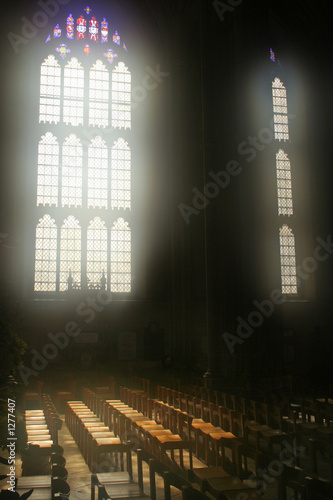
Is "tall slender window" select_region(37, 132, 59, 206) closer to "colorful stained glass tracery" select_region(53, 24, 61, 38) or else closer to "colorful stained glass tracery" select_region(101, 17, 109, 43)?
"colorful stained glass tracery" select_region(53, 24, 61, 38)

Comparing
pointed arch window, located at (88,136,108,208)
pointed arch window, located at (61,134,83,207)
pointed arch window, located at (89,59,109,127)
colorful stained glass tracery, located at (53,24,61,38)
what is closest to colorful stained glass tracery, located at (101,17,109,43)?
pointed arch window, located at (89,59,109,127)

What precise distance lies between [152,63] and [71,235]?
24.2 ft

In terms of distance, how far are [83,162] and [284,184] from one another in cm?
771

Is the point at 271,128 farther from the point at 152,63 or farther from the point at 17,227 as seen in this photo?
the point at 17,227

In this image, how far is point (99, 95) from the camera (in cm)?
1859

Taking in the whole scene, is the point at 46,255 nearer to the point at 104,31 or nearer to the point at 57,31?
the point at 57,31

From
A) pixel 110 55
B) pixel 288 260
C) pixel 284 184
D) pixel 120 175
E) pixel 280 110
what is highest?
pixel 110 55

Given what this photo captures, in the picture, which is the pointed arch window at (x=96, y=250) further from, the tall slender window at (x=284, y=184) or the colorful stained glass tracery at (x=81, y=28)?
the colorful stained glass tracery at (x=81, y=28)

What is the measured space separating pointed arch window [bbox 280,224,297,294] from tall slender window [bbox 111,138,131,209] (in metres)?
5.93

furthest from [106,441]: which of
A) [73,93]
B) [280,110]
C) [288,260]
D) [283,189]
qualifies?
[280,110]

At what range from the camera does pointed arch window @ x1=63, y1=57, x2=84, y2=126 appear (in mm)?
18203

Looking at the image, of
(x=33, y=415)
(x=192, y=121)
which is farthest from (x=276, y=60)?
(x=33, y=415)

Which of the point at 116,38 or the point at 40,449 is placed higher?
the point at 116,38

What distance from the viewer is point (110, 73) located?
18.8 meters
